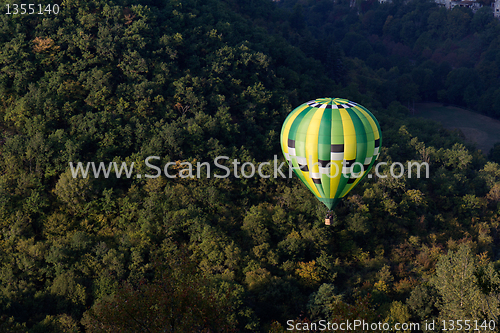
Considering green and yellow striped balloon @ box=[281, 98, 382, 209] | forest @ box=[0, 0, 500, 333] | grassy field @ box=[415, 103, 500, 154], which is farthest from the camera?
grassy field @ box=[415, 103, 500, 154]

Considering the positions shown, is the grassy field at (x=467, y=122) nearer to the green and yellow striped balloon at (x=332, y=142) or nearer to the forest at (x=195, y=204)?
the forest at (x=195, y=204)

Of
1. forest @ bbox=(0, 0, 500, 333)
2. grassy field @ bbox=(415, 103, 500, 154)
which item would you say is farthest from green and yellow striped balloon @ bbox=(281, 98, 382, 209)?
grassy field @ bbox=(415, 103, 500, 154)

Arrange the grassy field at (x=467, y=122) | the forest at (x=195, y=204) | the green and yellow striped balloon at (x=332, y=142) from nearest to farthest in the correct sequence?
the green and yellow striped balloon at (x=332, y=142) < the forest at (x=195, y=204) < the grassy field at (x=467, y=122)

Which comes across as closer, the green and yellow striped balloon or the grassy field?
the green and yellow striped balloon

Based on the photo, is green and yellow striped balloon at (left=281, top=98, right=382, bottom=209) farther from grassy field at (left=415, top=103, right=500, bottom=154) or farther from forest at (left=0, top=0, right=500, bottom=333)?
grassy field at (left=415, top=103, right=500, bottom=154)

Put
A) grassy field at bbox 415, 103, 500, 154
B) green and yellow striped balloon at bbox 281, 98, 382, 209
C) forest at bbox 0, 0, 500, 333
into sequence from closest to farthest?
green and yellow striped balloon at bbox 281, 98, 382, 209
forest at bbox 0, 0, 500, 333
grassy field at bbox 415, 103, 500, 154

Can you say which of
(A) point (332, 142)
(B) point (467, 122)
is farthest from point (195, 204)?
(B) point (467, 122)

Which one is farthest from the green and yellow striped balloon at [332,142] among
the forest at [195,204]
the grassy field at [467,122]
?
the grassy field at [467,122]

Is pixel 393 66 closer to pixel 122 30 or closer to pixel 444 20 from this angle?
pixel 444 20

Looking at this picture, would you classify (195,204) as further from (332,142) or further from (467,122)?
(467,122)
